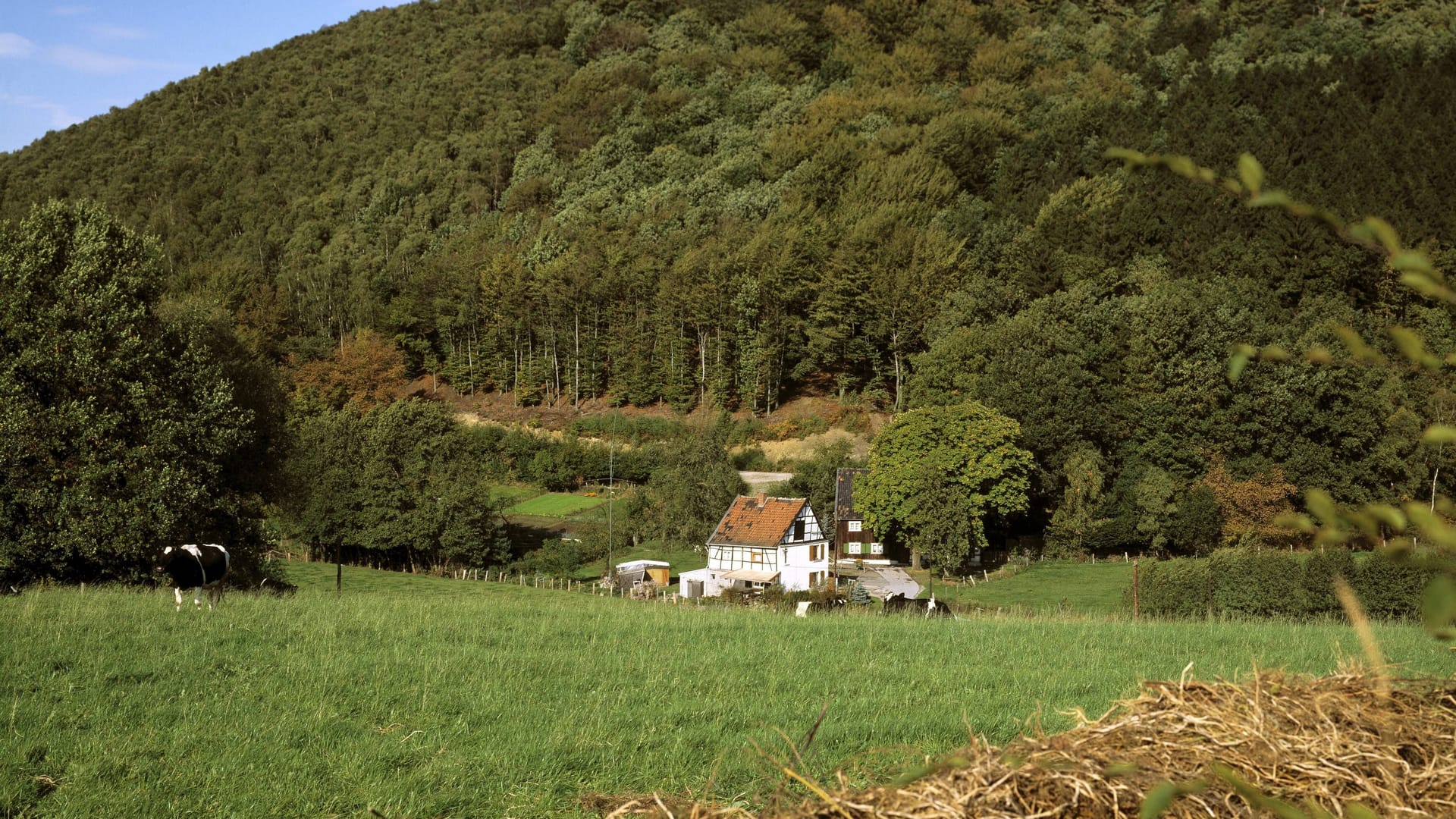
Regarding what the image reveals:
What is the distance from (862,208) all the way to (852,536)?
38799 millimetres

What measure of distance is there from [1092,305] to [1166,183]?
18.8 meters

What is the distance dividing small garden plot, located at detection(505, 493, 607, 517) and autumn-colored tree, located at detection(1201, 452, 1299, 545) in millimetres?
36526

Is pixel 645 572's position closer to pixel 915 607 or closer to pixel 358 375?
pixel 915 607

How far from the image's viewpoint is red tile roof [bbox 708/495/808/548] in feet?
164

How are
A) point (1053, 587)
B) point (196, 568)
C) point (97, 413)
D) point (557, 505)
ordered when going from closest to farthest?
point (196, 568), point (97, 413), point (1053, 587), point (557, 505)

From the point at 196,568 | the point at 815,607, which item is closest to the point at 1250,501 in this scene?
the point at 815,607

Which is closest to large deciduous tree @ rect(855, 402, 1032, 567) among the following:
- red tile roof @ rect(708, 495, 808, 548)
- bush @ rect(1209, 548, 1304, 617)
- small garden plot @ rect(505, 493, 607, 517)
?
red tile roof @ rect(708, 495, 808, 548)

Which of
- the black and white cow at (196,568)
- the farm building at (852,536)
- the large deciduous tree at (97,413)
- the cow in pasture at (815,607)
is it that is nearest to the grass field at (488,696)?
the black and white cow at (196,568)

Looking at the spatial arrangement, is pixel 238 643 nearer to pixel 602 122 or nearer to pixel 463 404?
pixel 463 404

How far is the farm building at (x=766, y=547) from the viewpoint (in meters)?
47.7

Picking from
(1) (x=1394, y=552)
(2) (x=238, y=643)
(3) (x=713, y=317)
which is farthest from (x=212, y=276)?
(1) (x=1394, y=552)

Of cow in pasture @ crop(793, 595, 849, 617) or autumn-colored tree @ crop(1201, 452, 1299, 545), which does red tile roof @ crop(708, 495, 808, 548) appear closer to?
autumn-colored tree @ crop(1201, 452, 1299, 545)

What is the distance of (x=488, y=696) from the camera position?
7.48 meters

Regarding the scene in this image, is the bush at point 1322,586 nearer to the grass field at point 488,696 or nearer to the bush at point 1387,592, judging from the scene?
the bush at point 1387,592
